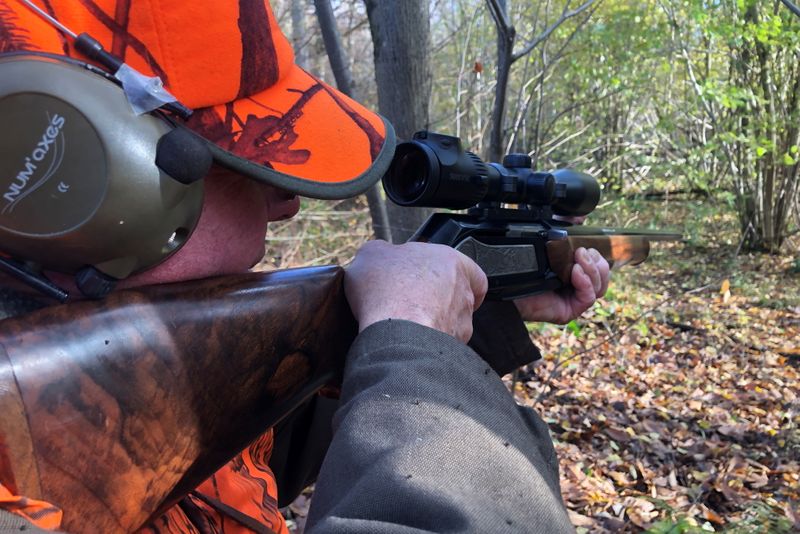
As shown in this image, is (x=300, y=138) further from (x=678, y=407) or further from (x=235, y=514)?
(x=678, y=407)

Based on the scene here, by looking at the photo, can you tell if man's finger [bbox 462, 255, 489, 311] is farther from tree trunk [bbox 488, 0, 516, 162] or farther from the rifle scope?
tree trunk [bbox 488, 0, 516, 162]

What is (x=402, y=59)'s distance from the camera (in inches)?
123

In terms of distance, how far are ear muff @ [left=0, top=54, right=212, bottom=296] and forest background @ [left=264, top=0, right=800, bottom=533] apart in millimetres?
2227

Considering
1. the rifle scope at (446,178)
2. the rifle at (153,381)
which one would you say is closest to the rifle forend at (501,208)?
the rifle scope at (446,178)

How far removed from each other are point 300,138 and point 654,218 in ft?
35.8

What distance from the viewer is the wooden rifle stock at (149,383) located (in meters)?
0.93

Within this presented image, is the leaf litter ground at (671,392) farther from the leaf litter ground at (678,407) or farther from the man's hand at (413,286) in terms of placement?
the man's hand at (413,286)

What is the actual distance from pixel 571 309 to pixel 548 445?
3.72 ft

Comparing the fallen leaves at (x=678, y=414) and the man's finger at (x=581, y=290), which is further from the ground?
the man's finger at (x=581, y=290)

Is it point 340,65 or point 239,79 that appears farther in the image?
point 340,65

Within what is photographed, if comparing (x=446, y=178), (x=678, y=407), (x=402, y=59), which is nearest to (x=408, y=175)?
(x=446, y=178)

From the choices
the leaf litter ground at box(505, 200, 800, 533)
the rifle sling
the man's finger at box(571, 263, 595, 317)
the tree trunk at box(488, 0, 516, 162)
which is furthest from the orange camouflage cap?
the leaf litter ground at box(505, 200, 800, 533)

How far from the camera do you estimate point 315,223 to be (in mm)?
8695

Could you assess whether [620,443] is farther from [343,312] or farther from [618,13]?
[618,13]
